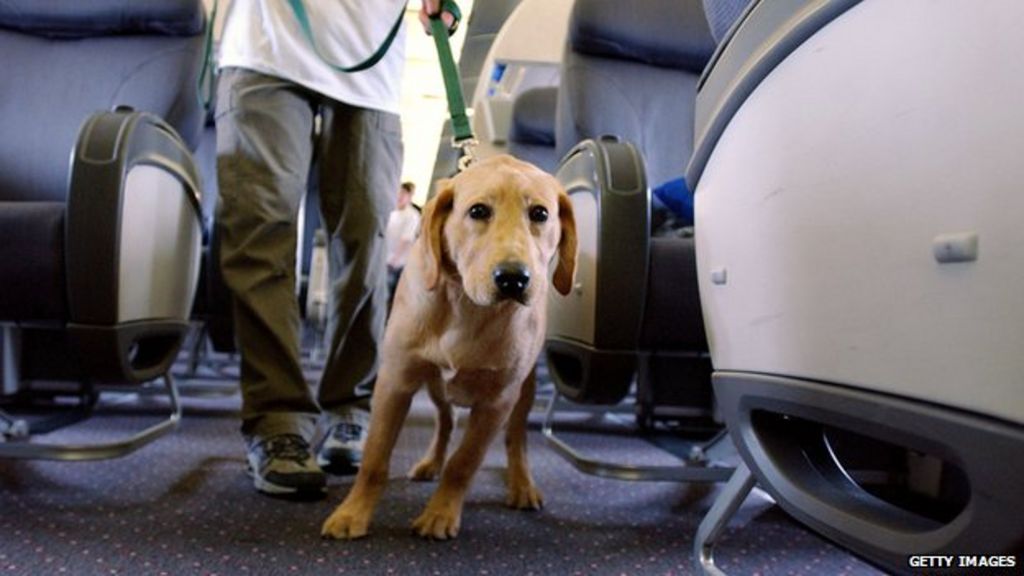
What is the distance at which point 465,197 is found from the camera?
122 cm

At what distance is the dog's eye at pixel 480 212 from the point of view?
3.93 feet

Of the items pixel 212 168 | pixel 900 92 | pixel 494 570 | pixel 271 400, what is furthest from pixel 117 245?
pixel 212 168

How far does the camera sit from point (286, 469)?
154cm

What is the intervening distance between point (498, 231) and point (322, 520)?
672mm

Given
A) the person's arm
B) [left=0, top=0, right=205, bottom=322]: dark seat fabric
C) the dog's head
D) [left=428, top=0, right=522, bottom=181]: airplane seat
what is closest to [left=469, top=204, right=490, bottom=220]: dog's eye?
the dog's head

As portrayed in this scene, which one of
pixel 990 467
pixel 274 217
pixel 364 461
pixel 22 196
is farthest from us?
pixel 22 196

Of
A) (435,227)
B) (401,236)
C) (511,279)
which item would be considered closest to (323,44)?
(435,227)

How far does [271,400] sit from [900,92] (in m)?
1.44

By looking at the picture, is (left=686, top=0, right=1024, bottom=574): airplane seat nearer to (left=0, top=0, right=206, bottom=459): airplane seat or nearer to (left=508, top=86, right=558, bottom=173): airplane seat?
(left=0, top=0, right=206, bottom=459): airplane seat

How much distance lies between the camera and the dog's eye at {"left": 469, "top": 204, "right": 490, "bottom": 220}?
47.1 inches

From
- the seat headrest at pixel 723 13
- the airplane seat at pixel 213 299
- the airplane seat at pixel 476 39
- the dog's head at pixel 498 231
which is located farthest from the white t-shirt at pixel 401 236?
the seat headrest at pixel 723 13

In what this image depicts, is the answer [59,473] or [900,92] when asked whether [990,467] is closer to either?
[900,92]

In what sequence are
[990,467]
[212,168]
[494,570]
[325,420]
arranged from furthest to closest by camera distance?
1. [212,168]
2. [325,420]
3. [494,570]
4. [990,467]

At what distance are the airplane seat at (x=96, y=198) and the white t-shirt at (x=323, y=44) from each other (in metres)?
0.28
